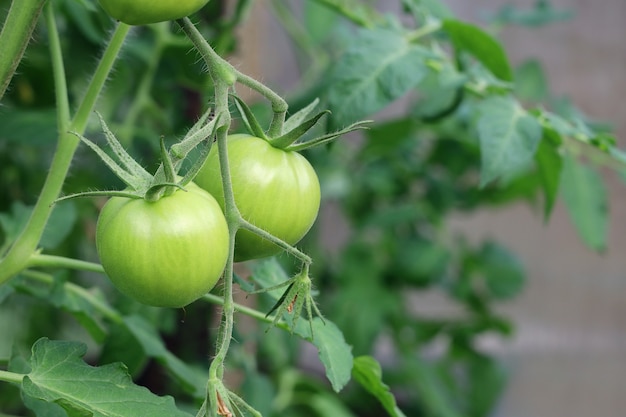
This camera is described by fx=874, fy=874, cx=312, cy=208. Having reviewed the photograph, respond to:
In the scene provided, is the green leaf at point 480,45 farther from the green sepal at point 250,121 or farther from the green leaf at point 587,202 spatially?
the green sepal at point 250,121

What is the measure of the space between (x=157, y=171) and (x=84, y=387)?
0.15 metres

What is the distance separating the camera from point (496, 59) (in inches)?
33.9

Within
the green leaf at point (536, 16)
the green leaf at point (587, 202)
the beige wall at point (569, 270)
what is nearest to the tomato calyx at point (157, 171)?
the green leaf at point (587, 202)

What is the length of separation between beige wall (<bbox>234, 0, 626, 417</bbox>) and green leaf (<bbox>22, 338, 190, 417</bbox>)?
5.32 feet

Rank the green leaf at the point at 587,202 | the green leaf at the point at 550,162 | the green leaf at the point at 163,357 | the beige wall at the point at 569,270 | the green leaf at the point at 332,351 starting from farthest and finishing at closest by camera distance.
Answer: the beige wall at the point at 569,270 → the green leaf at the point at 587,202 → the green leaf at the point at 550,162 → the green leaf at the point at 163,357 → the green leaf at the point at 332,351

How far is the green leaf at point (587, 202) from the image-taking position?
1.04 meters

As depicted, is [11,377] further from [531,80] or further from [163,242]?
[531,80]

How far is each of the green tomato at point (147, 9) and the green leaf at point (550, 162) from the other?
1.48 ft

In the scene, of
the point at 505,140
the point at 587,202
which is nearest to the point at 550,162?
the point at 505,140

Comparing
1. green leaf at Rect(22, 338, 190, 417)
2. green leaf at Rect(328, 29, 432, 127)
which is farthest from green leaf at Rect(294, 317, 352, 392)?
green leaf at Rect(328, 29, 432, 127)

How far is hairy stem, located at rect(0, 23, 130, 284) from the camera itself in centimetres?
56

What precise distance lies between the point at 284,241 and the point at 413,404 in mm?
1353

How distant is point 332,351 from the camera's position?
566 mm

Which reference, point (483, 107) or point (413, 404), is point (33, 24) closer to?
point (483, 107)
